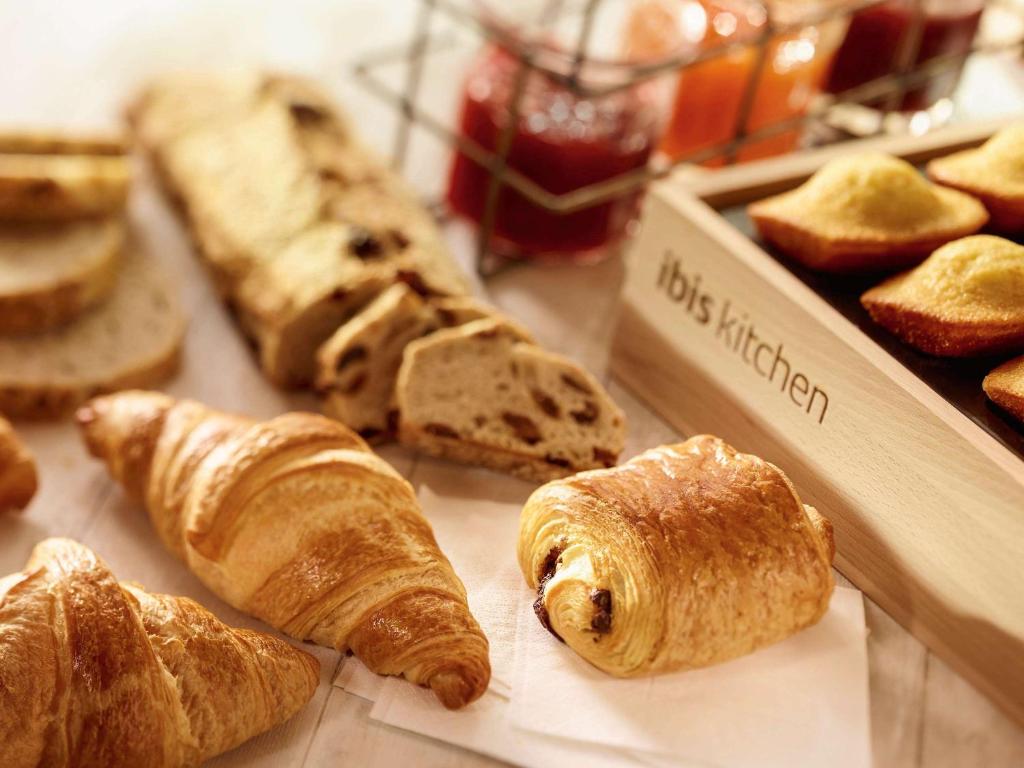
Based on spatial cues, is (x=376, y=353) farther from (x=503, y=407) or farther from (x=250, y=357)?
(x=250, y=357)

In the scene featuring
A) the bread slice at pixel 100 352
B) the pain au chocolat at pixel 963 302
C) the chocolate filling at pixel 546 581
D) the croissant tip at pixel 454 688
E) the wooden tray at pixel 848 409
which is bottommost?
the bread slice at pixel 100 352

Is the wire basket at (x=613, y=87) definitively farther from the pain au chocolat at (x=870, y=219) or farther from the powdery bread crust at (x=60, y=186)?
the powdery bread crust at (x=60, y=186)

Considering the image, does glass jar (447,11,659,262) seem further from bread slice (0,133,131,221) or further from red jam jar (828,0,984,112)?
bread slice (0,133,131,221)

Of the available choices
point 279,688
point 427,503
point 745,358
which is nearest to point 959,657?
point 745,358

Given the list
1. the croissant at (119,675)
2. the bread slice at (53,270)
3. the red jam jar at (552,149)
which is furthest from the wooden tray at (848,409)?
the bread slice at (53,270)

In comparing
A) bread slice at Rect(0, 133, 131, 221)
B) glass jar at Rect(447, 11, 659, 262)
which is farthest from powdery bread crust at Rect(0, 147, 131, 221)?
glass jar at Rect(447, 11, 659, 262)

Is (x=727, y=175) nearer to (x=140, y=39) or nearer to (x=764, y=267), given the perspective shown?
(x=764, y=267)

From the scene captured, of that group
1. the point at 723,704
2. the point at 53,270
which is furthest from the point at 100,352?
the point at 723,704
